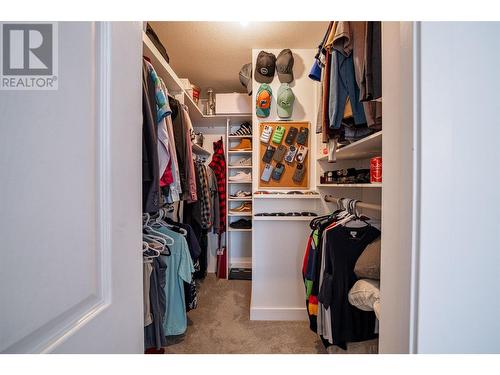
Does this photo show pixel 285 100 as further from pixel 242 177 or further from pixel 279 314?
pixel 279 314

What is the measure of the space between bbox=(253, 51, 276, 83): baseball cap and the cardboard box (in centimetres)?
66

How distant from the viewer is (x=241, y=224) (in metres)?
2.70

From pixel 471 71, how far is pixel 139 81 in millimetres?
744

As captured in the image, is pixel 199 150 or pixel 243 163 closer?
pixel 199 150

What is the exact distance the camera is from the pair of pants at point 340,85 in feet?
3.40

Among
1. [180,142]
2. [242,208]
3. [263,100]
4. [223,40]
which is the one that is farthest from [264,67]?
[242,208]

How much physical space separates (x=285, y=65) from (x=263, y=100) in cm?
34

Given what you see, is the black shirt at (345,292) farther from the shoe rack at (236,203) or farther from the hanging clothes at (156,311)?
the shoe rack at (236,203)

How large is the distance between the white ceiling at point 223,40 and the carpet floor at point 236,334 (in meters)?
2.38

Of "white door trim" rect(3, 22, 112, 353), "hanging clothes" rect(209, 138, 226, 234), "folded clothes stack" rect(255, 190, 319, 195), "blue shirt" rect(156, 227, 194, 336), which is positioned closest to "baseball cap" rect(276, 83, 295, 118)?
"folded clothes stack" rect(255, 190, 319, 195)

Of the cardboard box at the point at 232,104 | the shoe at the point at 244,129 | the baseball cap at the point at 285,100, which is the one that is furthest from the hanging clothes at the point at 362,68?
the shoe at the point at 244,129

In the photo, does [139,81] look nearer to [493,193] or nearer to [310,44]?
[493,193]

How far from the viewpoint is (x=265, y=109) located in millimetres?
1820

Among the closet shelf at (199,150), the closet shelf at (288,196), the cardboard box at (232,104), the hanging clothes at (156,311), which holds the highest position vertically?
the cardboard box at (232,104)
